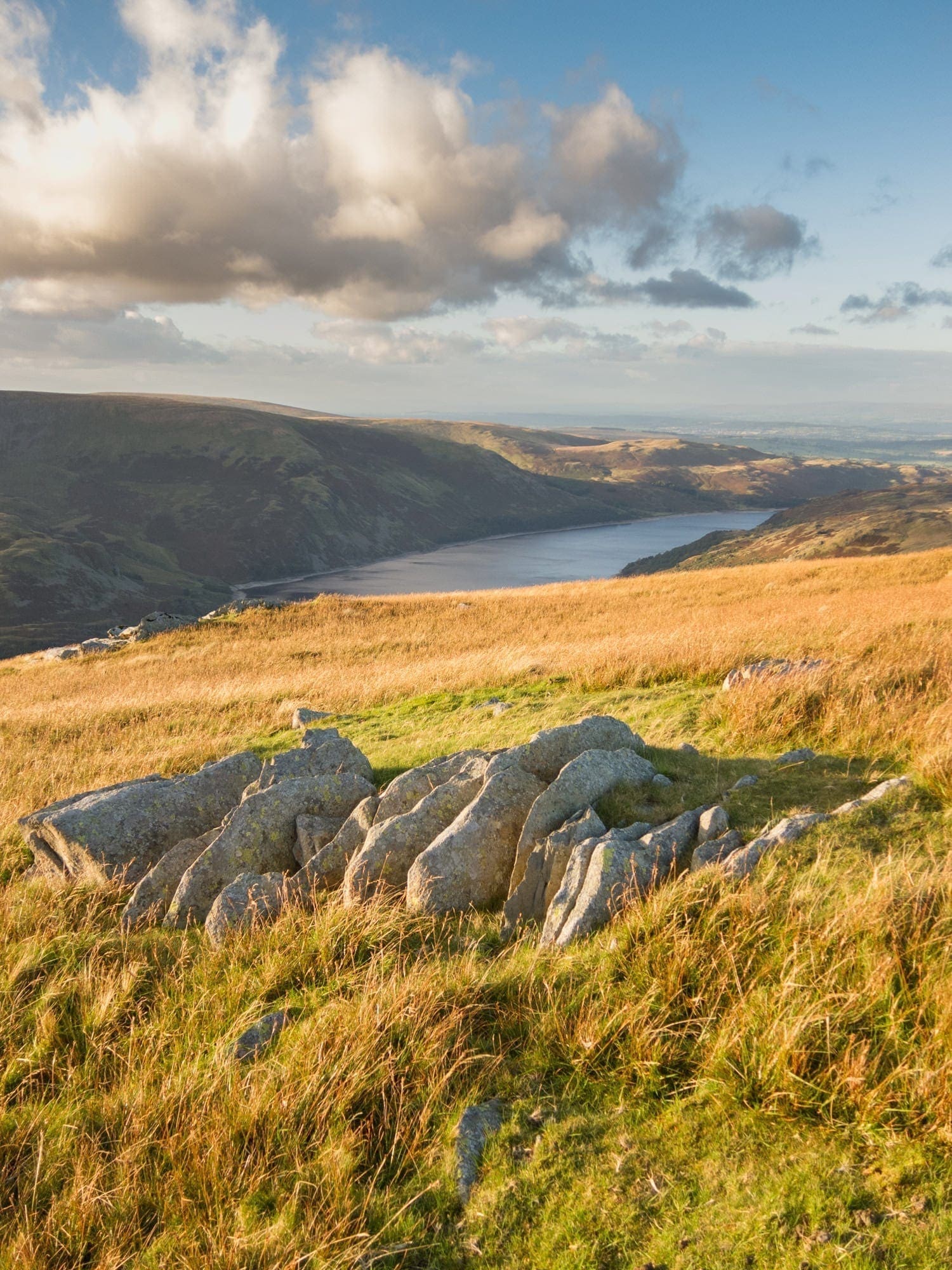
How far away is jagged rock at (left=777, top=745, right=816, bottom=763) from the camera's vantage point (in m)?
7.32

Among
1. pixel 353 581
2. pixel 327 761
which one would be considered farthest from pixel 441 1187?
pixel 353 581

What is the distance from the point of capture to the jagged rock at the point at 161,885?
22.0 ft

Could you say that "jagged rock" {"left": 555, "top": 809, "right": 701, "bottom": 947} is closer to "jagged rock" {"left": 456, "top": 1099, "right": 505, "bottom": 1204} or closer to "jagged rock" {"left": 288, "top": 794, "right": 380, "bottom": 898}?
"jagged rock" {"left": 456, "top": 1099, "right": 505, "bottom": 1204}

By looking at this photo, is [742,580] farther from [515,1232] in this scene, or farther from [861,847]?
[515,1232]

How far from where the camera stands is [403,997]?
454 cm

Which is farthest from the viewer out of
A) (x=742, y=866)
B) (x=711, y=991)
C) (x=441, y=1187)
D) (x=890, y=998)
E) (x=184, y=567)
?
(x=184, y=567)

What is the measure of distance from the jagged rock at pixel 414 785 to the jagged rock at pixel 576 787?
105cm

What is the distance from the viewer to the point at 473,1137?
3.79m

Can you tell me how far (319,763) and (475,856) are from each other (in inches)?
136

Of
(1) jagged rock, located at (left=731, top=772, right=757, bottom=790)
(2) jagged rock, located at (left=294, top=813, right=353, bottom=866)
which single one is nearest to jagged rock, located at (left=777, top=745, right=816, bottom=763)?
(1) jagged rock, located at (left=731, top=772, right=757, bottom=790)

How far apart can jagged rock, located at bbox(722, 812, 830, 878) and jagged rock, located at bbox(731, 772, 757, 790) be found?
0.88 metres

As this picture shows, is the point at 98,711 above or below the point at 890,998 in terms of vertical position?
below

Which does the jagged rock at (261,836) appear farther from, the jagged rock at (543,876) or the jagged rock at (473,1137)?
the jagged rock at (473,1137)

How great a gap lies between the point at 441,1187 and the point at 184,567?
675ft
